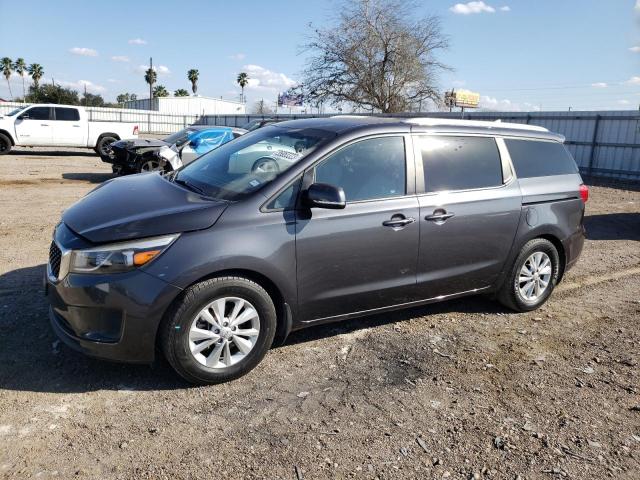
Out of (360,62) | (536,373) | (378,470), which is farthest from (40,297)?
(360,62)

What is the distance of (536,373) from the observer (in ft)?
12.9

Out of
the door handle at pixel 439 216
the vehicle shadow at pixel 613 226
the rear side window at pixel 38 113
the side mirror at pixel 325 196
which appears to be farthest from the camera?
the rear side window at pixel 38 113

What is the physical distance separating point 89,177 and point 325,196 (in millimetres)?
11947

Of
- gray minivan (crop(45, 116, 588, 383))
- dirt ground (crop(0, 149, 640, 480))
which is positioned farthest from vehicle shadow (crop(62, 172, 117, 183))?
gray minivan (crop(45, 116, 588, 383))

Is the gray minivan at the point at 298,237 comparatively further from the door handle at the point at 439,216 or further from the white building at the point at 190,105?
the white building at the point at 190,105

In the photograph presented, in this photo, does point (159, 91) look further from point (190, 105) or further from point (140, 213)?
point (140, 213)

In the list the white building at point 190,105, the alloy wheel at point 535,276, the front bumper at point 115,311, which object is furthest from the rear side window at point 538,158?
the white building at point 190,105

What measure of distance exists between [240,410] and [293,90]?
31.2 m

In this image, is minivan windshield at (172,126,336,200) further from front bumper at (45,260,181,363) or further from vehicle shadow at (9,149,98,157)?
vehicle shadow at (9,149,98,157)

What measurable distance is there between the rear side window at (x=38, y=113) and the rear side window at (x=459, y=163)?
58.6 ft

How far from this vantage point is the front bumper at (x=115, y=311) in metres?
3.17

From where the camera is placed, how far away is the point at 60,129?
18.5 metres

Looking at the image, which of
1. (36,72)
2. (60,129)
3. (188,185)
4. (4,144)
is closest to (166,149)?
(188,185)

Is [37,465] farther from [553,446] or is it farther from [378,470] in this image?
[553,446]
